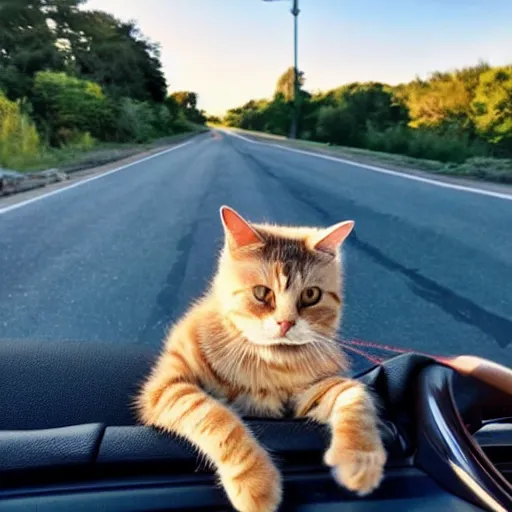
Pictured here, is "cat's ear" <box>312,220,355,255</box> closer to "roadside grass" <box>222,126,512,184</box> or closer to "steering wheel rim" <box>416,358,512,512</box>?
"steering wheel rim" <box>416,358,512,512</box>

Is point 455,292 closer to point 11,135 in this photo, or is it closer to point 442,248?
point 442,248

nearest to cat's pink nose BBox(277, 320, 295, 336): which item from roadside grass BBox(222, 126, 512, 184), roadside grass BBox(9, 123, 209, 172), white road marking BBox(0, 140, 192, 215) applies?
roadside grass BBox(9, 123, 209, 172)

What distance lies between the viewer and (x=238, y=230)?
41.4 inches

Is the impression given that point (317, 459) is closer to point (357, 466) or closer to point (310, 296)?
point (357, 466)

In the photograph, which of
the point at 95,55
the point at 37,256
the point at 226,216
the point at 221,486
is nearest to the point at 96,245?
the point at 37,256

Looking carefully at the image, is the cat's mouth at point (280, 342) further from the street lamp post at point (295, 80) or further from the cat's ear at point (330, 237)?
the street lamp post at point (295, 80)

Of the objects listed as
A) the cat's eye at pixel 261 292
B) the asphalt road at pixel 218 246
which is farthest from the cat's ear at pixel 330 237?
the asphalt road at pixel 218 246

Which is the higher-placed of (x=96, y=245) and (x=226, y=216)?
(x=226, y=216)

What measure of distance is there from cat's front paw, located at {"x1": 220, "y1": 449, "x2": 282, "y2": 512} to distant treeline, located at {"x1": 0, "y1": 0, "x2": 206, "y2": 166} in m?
1.43

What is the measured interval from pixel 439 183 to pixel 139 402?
2.17 metres

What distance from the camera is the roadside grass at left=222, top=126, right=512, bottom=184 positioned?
2.55m

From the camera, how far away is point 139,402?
1007mm

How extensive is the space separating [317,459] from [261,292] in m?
0.36

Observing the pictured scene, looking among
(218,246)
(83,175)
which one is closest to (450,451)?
(218,246)
